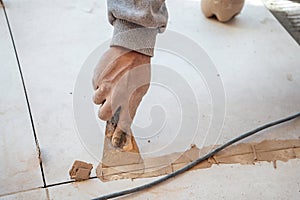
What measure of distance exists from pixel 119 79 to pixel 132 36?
9 centimetres

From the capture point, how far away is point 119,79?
820 mm

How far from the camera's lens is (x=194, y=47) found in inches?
54.9

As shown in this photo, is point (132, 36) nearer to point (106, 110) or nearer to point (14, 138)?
point (106, 110)

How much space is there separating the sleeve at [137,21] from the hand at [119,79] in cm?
2

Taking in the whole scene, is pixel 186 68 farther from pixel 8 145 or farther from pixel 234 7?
pixel 8 145

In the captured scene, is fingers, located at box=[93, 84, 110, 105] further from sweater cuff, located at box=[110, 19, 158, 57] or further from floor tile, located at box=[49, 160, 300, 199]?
floor tile, located at box=[49, 160, 300, 199]

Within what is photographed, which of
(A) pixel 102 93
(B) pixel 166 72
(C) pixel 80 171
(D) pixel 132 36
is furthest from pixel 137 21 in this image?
(B) pixel 166 72

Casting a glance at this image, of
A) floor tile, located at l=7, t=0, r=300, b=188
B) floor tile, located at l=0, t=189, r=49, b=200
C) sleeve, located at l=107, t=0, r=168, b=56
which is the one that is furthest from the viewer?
floor tile, located at l=7, t=0, r=300, b=188

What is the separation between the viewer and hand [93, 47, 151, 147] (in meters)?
0.82

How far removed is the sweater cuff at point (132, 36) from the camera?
80 centimetres

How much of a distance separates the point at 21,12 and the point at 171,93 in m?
0.67

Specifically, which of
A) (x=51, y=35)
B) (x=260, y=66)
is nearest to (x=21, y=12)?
(x=51, y=35)

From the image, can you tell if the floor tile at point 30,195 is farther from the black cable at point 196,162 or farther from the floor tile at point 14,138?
the black cable at point 196,162

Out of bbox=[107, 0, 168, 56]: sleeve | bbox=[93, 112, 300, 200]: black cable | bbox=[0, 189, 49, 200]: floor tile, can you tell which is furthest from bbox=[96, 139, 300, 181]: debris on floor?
bbox=[107, 0, 168, 56]: sleeve
